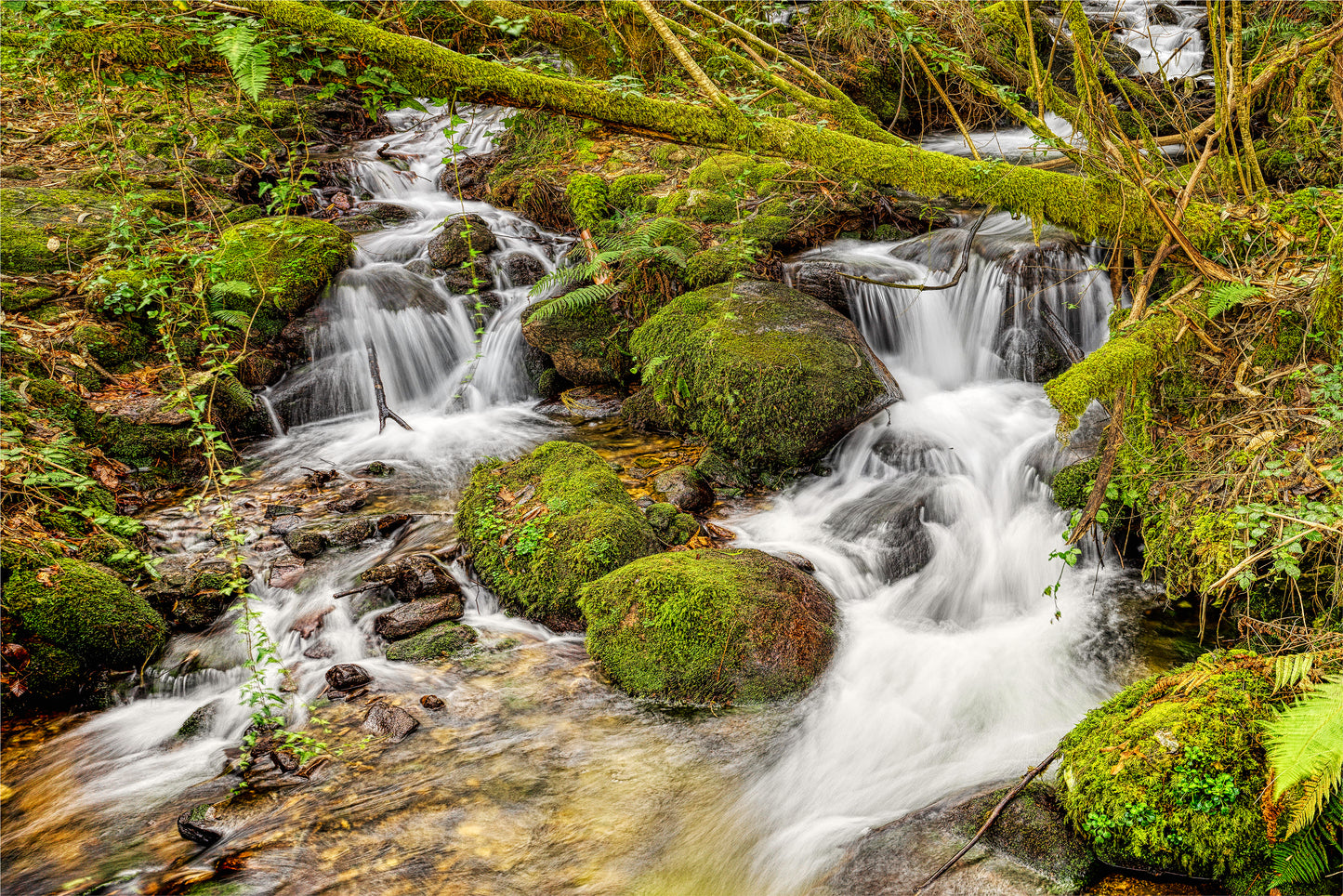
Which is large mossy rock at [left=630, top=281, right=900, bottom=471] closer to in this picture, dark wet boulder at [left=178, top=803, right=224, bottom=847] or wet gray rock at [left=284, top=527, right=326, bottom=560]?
wet gray rock at [left=284, top=527, right=326, bottom=560]

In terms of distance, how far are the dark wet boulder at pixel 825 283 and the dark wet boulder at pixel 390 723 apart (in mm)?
5655

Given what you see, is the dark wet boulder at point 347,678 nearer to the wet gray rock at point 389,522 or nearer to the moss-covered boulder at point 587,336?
the wet gray rock at point 389,522

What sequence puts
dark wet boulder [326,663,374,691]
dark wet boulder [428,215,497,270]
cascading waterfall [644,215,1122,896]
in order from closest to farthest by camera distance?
cascading waterfall [644,215,1122,896] < dark wet boulder [326,663,374,691] < dark wet boulder [428,215,497,270]

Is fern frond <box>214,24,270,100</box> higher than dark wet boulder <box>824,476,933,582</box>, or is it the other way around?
fern frond <box>214,24,270,100</box>

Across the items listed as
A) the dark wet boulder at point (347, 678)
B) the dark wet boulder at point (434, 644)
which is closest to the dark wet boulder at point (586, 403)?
the dark wet boulder at point (434, 644)

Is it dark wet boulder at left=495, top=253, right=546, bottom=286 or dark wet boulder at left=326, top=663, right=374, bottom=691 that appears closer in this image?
dark wet boulder at left=326, top=663, right=374, bottom=691

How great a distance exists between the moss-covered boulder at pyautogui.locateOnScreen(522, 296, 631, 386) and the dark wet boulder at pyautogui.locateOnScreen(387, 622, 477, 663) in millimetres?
3991

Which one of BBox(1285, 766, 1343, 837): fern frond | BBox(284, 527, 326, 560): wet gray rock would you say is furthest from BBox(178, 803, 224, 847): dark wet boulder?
BBox(1285, 766, 1343, 837): fern frond

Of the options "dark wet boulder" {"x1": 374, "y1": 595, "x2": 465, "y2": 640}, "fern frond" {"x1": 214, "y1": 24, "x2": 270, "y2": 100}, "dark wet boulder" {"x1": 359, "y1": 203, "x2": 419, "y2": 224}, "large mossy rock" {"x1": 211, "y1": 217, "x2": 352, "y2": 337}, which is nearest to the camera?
"fern frond" {"x1": 214, "y1": 24, "x2": 270, "y2": 100}

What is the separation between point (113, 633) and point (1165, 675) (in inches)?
230

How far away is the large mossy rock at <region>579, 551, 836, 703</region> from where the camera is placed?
15.3 feet

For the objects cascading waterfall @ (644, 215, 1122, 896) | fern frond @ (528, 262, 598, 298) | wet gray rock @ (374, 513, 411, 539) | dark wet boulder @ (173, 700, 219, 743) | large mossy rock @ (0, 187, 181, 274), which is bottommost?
cascading waterfall @ (644, 215, 1122, 896)

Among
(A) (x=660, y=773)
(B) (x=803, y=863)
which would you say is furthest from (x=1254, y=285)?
(A) (x=660, y=773)

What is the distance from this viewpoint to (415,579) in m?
5.66
